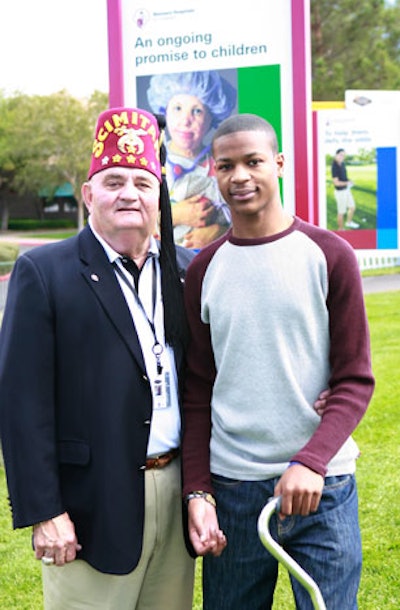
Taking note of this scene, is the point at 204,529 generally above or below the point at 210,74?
below

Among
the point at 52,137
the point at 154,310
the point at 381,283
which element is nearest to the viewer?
the point at 154,310

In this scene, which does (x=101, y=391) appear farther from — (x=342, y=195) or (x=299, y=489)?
(x=342, y=195)

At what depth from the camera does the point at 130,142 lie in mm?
2691

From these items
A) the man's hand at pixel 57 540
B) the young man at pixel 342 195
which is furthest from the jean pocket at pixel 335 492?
the young man at pixel 342 195

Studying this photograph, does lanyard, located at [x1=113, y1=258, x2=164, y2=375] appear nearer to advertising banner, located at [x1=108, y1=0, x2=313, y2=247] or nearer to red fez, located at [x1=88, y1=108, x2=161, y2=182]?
red fez, located at [x1=88, y1=108, x2=161, y2=182]

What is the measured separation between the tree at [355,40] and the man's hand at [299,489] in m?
30.5

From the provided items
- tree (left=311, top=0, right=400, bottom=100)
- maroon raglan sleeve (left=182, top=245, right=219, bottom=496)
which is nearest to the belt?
maroon raglan sleeve (left=182, top=245, right=219, bottom=496)

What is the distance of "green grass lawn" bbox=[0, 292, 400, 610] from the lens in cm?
449

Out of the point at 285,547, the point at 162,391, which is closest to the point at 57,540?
the point at 162,391

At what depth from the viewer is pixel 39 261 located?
259 centimetres

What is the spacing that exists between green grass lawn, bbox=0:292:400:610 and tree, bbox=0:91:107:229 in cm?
3946

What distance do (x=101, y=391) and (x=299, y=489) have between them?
2.13 ft

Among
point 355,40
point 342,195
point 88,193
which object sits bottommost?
point 88,193

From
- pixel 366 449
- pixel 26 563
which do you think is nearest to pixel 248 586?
pixel 26 563
